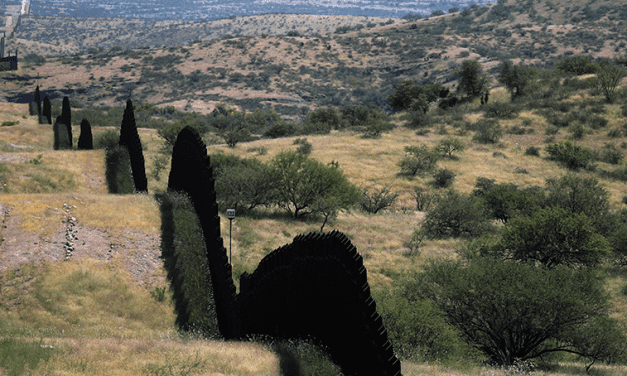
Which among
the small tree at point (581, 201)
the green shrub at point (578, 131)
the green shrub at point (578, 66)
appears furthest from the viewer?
the green shrub at point (578, 66)

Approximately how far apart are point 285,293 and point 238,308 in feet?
9.53

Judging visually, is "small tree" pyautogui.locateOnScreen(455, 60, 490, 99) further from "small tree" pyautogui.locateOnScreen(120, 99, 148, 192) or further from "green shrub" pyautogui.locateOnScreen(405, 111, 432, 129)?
"small tree" pyautogui.locateOnScreen(120, 99, 148, 192)

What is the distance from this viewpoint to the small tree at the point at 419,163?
1909 inches

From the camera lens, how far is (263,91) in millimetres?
128125

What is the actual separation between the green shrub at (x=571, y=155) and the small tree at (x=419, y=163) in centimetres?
1378

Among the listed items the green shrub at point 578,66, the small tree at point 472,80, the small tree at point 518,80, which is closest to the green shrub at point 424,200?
the small tree at point 518,80

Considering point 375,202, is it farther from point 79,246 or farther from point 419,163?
point 79,246

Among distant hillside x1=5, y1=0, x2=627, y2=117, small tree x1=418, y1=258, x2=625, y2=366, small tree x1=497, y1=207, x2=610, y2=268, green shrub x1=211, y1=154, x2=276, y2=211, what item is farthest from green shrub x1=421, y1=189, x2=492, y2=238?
distant hillside x1=5, y1=0, x2=627, y2=117

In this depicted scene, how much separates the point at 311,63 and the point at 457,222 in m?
126

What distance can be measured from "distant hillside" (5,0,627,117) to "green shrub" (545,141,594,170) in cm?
6829

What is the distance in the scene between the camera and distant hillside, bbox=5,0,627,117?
4820 inches

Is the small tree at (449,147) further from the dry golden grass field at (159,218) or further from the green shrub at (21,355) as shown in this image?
the green shrub at (21,355)

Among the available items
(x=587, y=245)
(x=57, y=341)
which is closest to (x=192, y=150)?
(x=57, y=341)

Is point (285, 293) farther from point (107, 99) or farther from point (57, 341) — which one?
point (107, 99)
